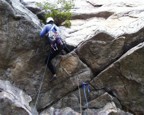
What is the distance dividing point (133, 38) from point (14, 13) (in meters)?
6.11

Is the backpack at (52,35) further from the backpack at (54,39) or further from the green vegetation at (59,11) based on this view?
the green vegetation at (59,11)

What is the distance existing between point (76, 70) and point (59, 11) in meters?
4.72

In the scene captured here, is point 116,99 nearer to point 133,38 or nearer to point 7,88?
point 133,38

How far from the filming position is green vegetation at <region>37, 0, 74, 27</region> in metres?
18.4

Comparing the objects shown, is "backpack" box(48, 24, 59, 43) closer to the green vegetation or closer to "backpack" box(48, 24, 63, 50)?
"backpack" box(48, 24, 63, 50)

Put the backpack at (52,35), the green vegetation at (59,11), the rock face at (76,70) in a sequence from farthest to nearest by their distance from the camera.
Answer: the green vegetation at (59,11), the rock face at (76,70), the backpack at (52,35)

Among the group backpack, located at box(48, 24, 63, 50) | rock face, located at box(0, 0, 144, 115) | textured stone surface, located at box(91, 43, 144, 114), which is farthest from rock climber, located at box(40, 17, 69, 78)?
textured stone surface, located at box(91, 43, 144, 114)

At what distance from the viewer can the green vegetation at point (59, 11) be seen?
60.4 feet

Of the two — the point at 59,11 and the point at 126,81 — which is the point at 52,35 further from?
the point at 126,81

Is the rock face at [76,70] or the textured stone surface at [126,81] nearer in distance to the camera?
the textured stone surface at [126,81]

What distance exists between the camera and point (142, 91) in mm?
15391

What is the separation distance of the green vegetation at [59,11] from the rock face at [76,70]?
277 cm

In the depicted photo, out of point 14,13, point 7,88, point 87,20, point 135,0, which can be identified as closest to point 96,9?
point 87,20

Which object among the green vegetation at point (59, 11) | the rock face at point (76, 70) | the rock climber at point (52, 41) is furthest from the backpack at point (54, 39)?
the green vegetation at point (59, 11)
